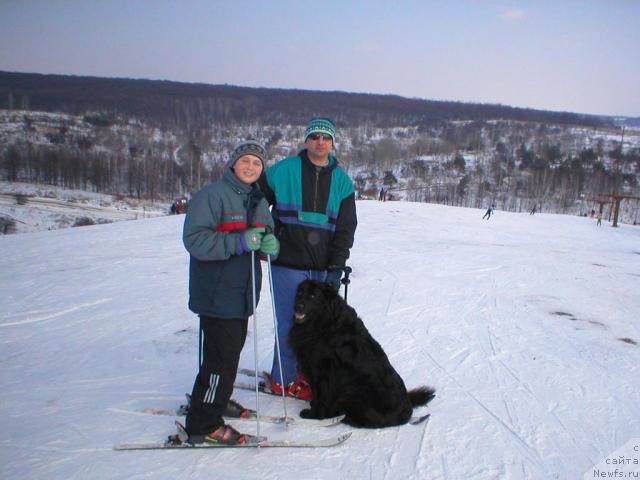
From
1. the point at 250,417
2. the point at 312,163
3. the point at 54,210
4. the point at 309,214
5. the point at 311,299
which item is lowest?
the point at 54,210

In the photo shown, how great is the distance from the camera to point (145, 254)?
1048cm

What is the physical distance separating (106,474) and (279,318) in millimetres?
1504

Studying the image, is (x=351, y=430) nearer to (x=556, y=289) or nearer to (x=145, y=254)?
(x=556, y=289)

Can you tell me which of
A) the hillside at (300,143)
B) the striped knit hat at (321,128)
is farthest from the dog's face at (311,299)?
the hillside at (300,143)

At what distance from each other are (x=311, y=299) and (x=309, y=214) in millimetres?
656

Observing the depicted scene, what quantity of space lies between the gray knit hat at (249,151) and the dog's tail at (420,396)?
223 cm

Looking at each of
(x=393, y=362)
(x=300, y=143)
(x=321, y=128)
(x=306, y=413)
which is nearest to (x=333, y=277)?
(x=306, y=413)

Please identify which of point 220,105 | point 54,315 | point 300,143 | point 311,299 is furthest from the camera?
point 220,105

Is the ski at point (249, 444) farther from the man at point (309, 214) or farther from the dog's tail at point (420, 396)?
the dog's tail at point (420, 396)

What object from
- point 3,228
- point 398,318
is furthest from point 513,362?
point 3,228

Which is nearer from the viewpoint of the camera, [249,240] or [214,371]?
[249,240]

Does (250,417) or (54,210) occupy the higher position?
(250,417)

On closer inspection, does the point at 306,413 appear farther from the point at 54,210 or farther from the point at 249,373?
the point at 54,210

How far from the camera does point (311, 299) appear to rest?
9.78 feet
